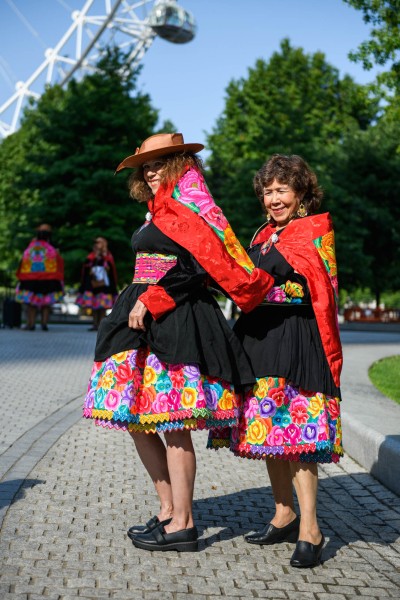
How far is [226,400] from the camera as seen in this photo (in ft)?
14.5

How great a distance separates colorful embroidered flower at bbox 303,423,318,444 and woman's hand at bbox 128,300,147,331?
88cm

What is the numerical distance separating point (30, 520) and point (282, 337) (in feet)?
5.44

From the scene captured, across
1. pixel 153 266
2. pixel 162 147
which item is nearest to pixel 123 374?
pixel 153 266

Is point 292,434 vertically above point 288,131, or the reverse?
point 288,131

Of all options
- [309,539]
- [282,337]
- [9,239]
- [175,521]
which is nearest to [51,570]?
[175,521]

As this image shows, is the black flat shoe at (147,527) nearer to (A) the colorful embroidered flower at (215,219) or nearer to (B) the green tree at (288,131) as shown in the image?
(A) the colorful embroidered flower at (215,219)

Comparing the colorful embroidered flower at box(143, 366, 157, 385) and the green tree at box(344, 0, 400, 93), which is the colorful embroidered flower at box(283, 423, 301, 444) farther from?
the green tree at box(344, 0, 400, 93)

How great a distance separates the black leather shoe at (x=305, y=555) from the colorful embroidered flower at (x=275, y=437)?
0.46m

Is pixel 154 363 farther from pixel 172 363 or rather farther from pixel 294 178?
pixel 294 178

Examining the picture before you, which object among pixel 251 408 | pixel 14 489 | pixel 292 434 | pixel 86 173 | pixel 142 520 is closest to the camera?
pixel 292 434

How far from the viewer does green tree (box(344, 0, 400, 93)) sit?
740 inches

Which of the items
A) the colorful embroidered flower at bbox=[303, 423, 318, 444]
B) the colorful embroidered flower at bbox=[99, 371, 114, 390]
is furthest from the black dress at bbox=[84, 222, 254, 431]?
the colorful embroidered flower at bbox=[303, 423, 318, 444]

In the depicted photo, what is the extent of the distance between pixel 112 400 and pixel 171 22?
63.1 metres

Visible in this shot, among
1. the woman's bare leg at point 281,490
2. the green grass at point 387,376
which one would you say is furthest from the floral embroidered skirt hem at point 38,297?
the woman's bare leg at point 281,490
